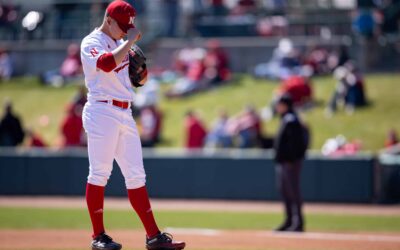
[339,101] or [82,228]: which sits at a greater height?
[339,101]

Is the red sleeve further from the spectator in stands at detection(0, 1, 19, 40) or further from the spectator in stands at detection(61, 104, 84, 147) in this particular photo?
the spectator in stands at detection(0, 1, 19, 40)

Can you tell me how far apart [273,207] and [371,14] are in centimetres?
1003

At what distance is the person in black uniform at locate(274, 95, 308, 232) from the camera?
11.9m

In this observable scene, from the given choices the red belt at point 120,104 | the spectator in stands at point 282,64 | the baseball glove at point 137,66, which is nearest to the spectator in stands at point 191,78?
the spectator in stands at point 282,64

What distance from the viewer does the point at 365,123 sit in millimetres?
21516

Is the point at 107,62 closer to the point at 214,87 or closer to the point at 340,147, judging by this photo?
the point at 340,147

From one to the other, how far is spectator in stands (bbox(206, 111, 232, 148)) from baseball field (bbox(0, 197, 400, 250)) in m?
2.79

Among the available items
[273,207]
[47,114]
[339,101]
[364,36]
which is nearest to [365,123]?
[339,101]

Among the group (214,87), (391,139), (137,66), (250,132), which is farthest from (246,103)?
(137,66)

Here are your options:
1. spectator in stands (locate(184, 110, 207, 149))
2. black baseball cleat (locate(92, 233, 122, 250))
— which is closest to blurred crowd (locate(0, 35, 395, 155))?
spectator in stands (locate(184, 110, 207, 149))

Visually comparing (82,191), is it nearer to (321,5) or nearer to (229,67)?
(229,67)

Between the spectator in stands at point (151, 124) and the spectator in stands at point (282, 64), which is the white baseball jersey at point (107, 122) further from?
the spectator in stands at point (282, 64)

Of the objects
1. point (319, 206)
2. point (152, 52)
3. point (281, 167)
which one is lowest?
point (319, 206)

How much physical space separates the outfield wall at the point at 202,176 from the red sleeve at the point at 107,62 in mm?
9866
